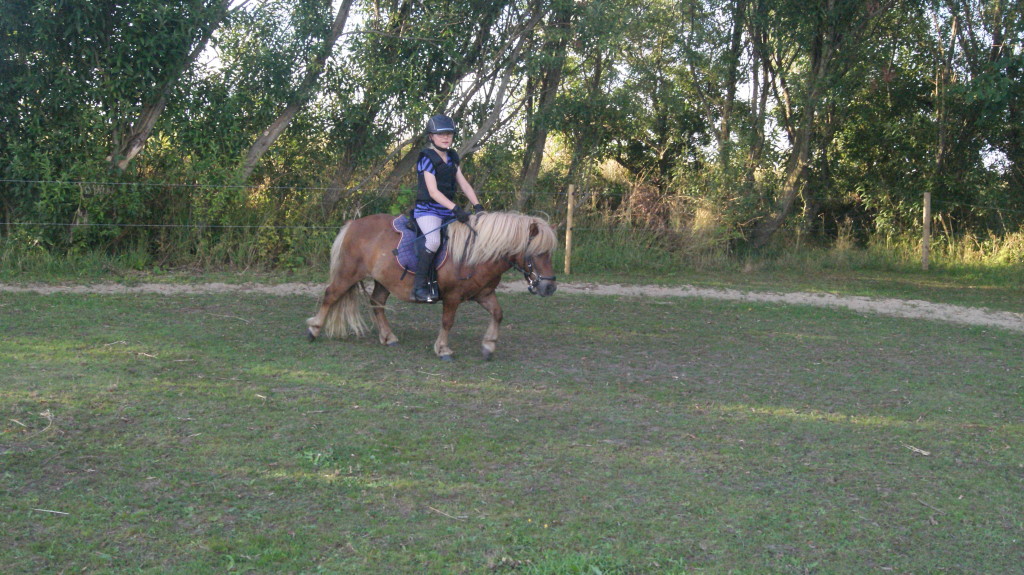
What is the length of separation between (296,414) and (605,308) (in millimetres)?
5629

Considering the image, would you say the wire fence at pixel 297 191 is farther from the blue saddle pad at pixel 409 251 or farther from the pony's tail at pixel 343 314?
the blue saddle pad at pixel 409 251

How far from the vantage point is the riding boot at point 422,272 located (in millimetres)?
7043

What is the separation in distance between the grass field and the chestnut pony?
349 mm

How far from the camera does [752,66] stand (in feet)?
53.6

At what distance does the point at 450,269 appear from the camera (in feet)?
23.5

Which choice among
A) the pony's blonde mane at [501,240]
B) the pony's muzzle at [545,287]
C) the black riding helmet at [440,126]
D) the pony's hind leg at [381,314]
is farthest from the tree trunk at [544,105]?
the pony's muzzle at [545,287]

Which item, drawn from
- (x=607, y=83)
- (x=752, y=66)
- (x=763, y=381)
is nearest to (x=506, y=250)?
(x=763, y=381)

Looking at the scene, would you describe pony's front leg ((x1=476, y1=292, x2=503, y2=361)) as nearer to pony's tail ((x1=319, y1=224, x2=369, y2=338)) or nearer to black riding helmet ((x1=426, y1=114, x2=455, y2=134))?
pony's tail ((x1=319, y1=224, x2=369, y2=338))

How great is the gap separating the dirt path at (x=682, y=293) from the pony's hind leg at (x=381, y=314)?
2813mm

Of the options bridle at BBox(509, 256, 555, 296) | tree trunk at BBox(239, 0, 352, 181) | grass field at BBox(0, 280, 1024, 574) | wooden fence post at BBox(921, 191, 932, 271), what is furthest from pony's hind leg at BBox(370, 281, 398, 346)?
wooden fence post at BBox(921, 191, 932, 271)

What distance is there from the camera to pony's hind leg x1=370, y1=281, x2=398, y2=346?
7738 mm

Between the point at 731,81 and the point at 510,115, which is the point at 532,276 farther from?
the point at 731,81

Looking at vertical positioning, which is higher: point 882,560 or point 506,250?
point 506,250

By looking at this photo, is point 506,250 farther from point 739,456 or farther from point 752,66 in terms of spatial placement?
point 752,66
